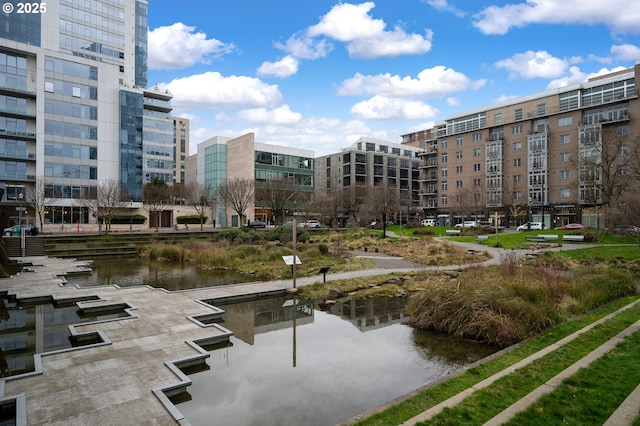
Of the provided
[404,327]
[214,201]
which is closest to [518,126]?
[214,201]

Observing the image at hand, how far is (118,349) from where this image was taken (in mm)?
8203

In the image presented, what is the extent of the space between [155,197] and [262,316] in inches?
2001

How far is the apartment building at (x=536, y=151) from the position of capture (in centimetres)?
5512

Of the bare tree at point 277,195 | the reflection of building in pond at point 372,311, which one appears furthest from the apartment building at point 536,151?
the reflection of building in pond at point 372,311

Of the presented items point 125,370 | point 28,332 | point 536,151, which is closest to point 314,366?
point 125,370

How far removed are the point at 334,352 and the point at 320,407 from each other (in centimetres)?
264

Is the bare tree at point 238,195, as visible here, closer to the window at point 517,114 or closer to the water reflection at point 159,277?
the water reflection at point 159,277

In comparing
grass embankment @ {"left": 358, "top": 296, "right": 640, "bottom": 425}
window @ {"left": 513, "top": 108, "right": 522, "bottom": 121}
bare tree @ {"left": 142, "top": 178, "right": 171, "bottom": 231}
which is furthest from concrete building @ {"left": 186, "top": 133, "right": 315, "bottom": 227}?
grass embankment @ {"left": 358, "top": 296, "right": 640, "bottom": 425}

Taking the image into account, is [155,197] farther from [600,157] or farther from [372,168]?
[600,157]

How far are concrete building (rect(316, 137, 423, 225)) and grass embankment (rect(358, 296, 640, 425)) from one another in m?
78.8

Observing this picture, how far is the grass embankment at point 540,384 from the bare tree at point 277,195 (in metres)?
45.0

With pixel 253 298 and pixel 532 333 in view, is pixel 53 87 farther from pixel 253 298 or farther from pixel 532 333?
pixel 532 333

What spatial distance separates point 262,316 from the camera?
11.9 meters

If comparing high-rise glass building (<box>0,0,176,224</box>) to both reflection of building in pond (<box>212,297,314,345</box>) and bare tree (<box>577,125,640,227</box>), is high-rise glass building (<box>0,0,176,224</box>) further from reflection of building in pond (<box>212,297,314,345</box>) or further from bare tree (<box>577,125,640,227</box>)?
bare tree (<box>577,125,640,227</box>)
